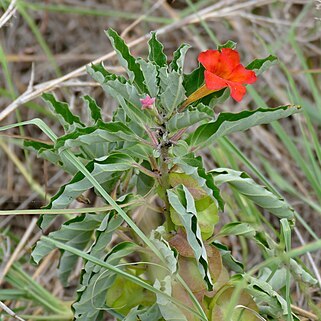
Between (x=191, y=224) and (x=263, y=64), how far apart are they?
0.27 metres

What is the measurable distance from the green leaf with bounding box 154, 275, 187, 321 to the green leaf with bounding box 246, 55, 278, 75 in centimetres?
35

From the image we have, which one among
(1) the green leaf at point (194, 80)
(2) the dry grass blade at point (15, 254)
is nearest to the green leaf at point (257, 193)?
(1) the green leaf at point (194, 80)

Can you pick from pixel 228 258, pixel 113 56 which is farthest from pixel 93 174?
pixel 113 56

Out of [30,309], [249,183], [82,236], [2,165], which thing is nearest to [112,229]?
[82,236]

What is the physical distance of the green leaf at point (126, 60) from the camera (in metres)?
1.04

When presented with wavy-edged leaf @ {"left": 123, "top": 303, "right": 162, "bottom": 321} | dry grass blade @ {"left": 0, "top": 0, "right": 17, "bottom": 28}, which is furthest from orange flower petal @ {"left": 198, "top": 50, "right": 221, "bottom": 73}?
dry grass blade @ {"left": 0, "top": 0, "right": 17, "bottom": 28}

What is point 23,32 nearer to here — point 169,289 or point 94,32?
point 94,32

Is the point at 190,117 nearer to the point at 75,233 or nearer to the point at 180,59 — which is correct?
the point at 180,59

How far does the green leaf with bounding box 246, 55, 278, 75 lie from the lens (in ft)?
3.38

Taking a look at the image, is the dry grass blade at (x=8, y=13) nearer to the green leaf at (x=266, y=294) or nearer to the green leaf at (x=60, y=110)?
the green leaf at (x=60, y=110)

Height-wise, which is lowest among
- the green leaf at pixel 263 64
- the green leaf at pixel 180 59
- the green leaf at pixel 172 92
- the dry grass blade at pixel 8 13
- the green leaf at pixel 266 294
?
the green leaf at pixel 266 294

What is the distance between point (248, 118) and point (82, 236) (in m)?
0.37

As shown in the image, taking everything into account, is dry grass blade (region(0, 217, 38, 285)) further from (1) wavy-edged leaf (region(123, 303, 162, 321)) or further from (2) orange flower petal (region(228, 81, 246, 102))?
(2) orange flower petal (region(228, 81, 246, 102))

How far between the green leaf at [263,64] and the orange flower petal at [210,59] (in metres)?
0.07
